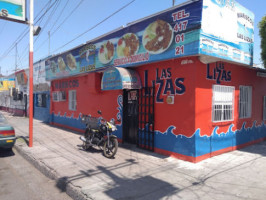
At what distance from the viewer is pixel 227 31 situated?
20.6 ft

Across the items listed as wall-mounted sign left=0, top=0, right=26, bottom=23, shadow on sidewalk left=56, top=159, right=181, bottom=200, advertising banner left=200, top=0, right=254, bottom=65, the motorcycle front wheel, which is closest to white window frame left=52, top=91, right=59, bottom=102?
wall-mounted sign left=0, top=0, right=26, bottom=23

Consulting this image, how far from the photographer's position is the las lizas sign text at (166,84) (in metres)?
6.20

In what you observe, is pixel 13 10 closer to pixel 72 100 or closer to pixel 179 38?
pixel 72 100

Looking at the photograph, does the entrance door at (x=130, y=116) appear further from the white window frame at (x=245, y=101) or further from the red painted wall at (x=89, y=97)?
the white window frame at (x=245, y=101)

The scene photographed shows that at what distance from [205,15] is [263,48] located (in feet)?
10.9

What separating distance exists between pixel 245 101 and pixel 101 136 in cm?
568

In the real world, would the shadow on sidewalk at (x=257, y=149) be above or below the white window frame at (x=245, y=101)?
below

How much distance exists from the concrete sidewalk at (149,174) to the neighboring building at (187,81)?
1.91 feet

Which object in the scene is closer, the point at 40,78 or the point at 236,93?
the point at 236,93

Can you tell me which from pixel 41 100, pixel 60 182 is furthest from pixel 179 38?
pixel 41 100

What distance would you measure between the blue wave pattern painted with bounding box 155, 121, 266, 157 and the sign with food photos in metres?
2.36

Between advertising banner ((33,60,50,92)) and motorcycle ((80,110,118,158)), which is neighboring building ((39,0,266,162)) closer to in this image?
motorcycle ((80,110,118,158))

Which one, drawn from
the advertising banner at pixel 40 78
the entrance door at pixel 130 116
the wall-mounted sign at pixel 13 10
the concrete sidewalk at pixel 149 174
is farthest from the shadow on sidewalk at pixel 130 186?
the advertising banner at pixel 40 78

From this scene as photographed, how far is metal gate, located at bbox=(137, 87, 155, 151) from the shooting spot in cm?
707
